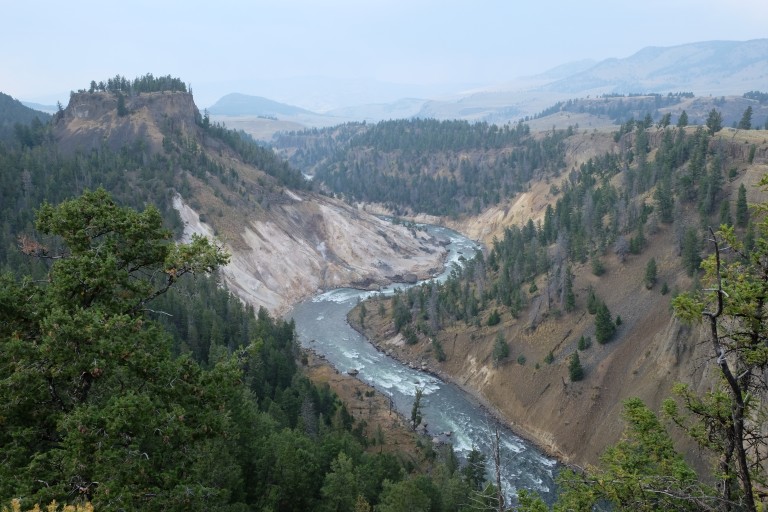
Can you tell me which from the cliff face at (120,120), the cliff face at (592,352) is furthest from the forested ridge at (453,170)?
the cliff face at (592,352)

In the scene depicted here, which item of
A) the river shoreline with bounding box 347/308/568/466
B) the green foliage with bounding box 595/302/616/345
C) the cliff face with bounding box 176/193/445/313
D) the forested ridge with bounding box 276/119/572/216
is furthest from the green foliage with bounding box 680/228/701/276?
the forested ridge with bounding box 276/119/572/216

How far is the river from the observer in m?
43.2

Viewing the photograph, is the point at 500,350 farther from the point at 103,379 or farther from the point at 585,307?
the point at 103,379

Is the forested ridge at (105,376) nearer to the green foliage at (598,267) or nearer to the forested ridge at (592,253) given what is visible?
the forested ridge at (592,253)

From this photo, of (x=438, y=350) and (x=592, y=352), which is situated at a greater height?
(x=592, y=352)

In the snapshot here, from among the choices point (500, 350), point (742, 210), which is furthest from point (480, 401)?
point (742, 210)

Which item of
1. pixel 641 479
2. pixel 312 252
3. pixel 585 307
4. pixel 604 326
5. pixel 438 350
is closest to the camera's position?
pixel 641 479

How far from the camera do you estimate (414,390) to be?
5822 cm

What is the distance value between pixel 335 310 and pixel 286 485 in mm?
60658

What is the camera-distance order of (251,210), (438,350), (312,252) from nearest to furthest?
(438,350)
(251,210)
(312,252)

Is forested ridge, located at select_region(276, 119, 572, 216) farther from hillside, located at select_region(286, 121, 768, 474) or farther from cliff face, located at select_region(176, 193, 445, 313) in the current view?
hillside, located at select_region(286, 121, 768, 474)

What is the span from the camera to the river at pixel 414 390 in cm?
4325

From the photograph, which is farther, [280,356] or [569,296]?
[569,296]

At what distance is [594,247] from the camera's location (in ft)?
216
